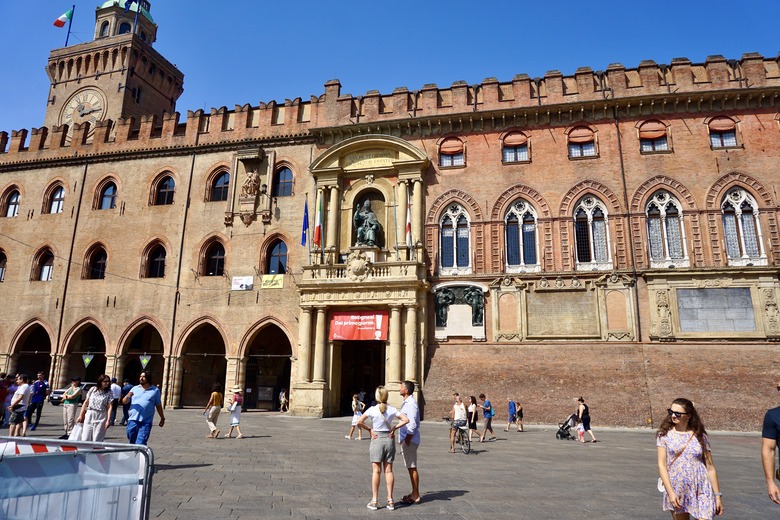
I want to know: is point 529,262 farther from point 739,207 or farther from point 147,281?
point 147,281

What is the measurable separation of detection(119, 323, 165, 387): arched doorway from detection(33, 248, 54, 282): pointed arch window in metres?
5.94

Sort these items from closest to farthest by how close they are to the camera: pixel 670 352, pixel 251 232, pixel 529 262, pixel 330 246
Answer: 1. pixel 670 352
2. pixel 529 262
3. pixel 330 246
4. pixel 251 232

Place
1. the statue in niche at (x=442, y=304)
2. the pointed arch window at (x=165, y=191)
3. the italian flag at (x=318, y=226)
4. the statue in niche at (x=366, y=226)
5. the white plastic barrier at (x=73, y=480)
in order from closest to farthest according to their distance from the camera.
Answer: the white plastic barrier at (x=73, y=480)
the statue in niche at (x=442, y=304)
the statue in niche at (x=366, y=226)
the italian flag at (x=318, y=226)
the pointed arch window at (x=165, y=191)

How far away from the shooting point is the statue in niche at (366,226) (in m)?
23.6

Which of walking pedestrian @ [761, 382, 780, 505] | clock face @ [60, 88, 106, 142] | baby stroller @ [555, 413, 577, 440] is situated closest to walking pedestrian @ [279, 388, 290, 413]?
baby stroller @ [555, 413, 577, 440]

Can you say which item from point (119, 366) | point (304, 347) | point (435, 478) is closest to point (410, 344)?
point (304, 347)

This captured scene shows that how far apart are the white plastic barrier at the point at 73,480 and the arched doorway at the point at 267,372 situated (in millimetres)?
23509

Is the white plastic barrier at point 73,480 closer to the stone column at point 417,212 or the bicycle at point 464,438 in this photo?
the bicycle at point 464,438

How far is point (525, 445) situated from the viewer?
14.6 m

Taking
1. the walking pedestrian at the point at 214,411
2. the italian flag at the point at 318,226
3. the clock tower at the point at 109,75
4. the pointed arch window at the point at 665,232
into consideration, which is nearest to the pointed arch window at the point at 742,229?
the pointed arch window at the point at 665,232

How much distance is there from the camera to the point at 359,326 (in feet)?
74.9

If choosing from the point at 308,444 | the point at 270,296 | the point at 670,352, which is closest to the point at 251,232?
the point at 270,296

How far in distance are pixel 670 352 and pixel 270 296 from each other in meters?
17.3

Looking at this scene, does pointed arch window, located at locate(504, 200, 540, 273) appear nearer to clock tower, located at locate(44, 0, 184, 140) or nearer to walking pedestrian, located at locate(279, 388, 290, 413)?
walking pedestrian, located at locate(279, 388, 290, 413)
